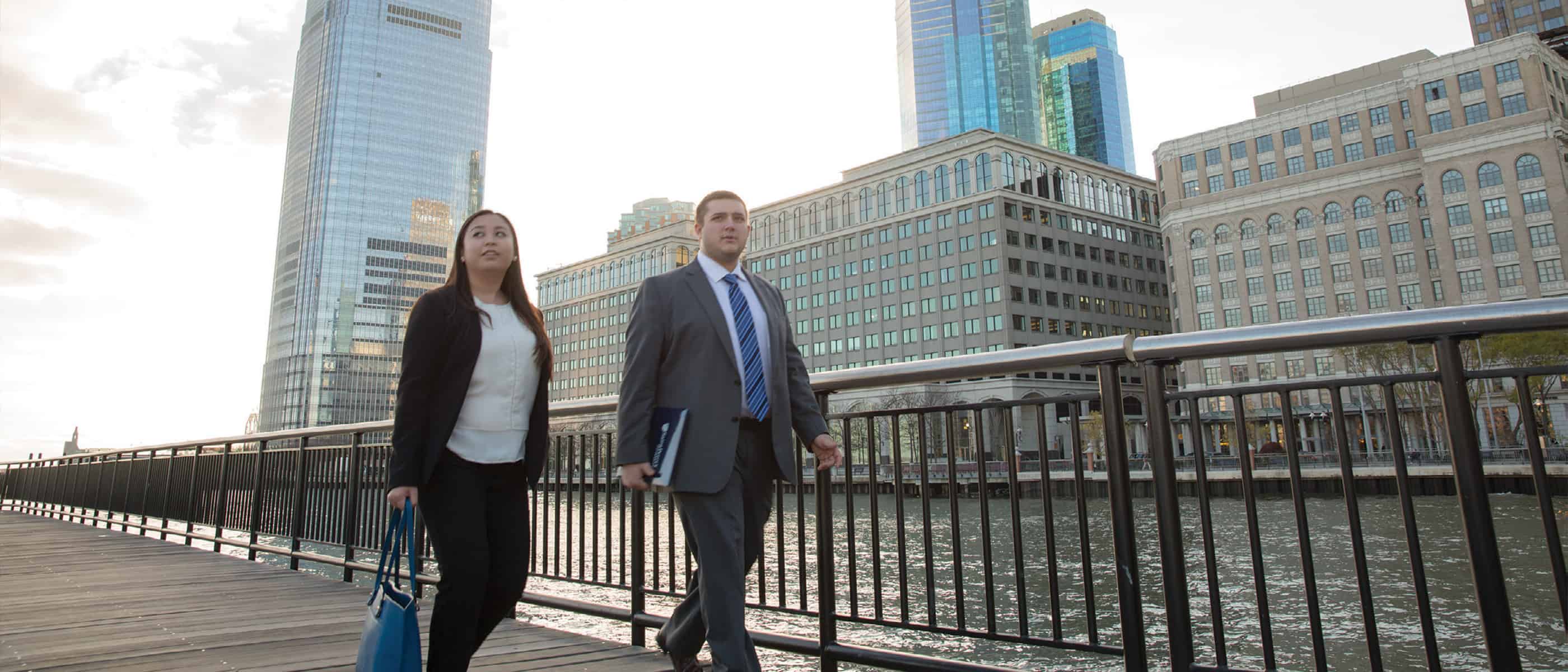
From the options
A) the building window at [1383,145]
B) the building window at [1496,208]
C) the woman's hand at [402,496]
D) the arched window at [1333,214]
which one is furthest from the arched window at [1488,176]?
the woman's hand at [402,496]

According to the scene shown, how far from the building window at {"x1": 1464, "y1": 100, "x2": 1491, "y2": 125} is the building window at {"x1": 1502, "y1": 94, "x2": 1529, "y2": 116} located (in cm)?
88

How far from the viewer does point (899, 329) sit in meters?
69.1

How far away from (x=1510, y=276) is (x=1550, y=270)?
6.19 feet

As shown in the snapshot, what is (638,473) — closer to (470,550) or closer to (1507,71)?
(470,550)

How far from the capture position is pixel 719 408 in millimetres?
2592

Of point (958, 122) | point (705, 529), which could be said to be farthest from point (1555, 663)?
point (958, 122)

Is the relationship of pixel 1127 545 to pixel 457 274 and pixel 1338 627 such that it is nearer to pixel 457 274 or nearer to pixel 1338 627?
pixel 457 274

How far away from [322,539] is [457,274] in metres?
4.25


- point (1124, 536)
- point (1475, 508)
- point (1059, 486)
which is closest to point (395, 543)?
point (1124, 536)

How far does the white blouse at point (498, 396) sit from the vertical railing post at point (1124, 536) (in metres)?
1.91

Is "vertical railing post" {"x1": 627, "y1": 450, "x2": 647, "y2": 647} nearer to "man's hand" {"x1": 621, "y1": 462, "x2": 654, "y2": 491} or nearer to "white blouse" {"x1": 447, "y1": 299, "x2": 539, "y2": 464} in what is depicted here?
"white blouse" {"x1": 447, "y1": 299, "x2": 539, "y2": 464}

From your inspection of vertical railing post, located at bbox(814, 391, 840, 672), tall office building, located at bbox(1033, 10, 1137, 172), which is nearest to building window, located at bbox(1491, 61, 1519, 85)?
vertical railing post, located at bbox(814, 391, 840, 672)

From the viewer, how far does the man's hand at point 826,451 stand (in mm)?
2828

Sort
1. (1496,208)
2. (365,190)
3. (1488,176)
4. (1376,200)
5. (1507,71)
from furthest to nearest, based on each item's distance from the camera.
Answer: (365,190)
(1376,200)
(1488,176)
(1507,71)
(1496,208)
